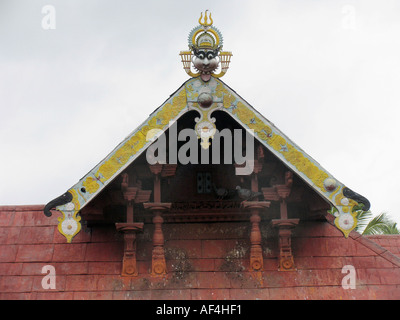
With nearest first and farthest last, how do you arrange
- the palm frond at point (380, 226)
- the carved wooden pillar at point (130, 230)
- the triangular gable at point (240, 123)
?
the triangular gable at point (240, 123) → the carved wooden pillar at point (130, 230) → the palm frond at point (380, 226)

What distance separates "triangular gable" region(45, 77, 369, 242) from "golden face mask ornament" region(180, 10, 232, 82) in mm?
166

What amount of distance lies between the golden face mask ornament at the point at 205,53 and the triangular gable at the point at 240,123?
0.54 ft

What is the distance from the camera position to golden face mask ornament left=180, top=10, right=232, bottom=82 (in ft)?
24.7

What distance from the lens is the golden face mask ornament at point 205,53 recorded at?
24.7 feet

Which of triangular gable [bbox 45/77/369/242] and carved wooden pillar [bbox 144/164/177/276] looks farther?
carved wooden pillar [bbox 144/164/177/276]

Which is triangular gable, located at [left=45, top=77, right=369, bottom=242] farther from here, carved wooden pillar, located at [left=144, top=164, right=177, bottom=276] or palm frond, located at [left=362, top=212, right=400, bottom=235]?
palm frond, located at [left=362, top=212, right=400, bottom=235]

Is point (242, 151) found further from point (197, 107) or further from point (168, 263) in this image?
point (168, 263)

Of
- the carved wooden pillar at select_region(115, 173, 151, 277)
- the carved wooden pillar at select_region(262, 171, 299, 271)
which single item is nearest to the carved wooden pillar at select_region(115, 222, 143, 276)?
the carved wooden pillar at select_region(115, 173, 151, 277)

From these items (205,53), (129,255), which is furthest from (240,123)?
(129,255)

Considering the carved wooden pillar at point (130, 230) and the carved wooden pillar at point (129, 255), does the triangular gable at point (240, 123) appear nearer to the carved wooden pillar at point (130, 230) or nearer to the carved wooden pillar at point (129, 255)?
the carved wooden pillar at point (130, 230)

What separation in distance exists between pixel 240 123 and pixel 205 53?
1207mm

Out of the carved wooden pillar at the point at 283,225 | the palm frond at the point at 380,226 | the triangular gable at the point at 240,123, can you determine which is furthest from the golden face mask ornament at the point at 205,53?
the palm frond at the point at 380,226
